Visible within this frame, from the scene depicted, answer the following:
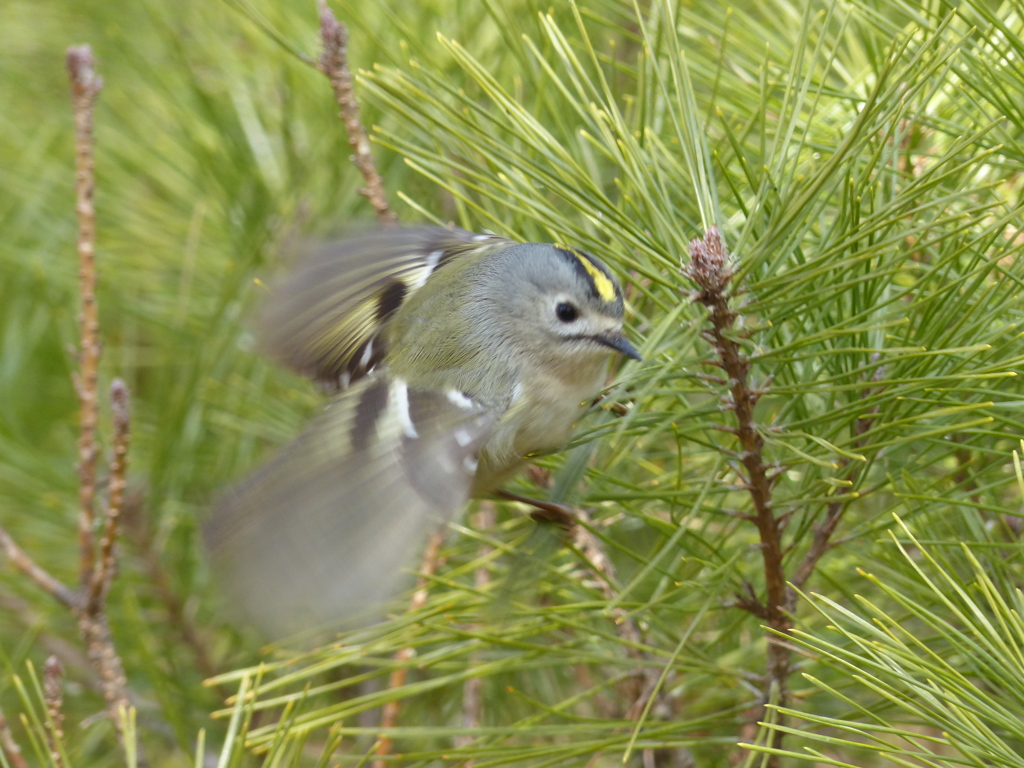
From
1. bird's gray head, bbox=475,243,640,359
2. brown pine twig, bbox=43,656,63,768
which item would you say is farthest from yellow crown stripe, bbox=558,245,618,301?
brown pine twig, bbox=43,656,63,768

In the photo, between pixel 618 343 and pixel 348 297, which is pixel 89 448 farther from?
pixel 618 343

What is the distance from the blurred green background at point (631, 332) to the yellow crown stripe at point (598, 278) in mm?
53

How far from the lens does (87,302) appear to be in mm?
804

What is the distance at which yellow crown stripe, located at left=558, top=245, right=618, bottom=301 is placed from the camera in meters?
0.76

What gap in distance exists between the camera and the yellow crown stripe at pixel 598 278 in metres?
0.76

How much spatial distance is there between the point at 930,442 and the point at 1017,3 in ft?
0.99

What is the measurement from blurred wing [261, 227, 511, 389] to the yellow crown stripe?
0.15 metres

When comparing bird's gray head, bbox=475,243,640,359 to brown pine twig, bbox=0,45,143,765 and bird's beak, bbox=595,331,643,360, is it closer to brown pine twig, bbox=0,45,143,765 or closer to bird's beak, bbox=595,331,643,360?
bird's beak, bbox=595,331,643,360

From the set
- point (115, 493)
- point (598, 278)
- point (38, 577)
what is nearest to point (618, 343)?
point (598, 278)

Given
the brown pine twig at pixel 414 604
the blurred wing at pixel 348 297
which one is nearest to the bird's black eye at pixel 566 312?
the blurred wing at pixel 348 297

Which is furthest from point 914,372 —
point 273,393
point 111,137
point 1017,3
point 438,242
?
point 111,137

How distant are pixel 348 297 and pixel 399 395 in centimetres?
21

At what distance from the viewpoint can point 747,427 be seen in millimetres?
626

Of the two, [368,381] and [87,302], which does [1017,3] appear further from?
[87,302]
